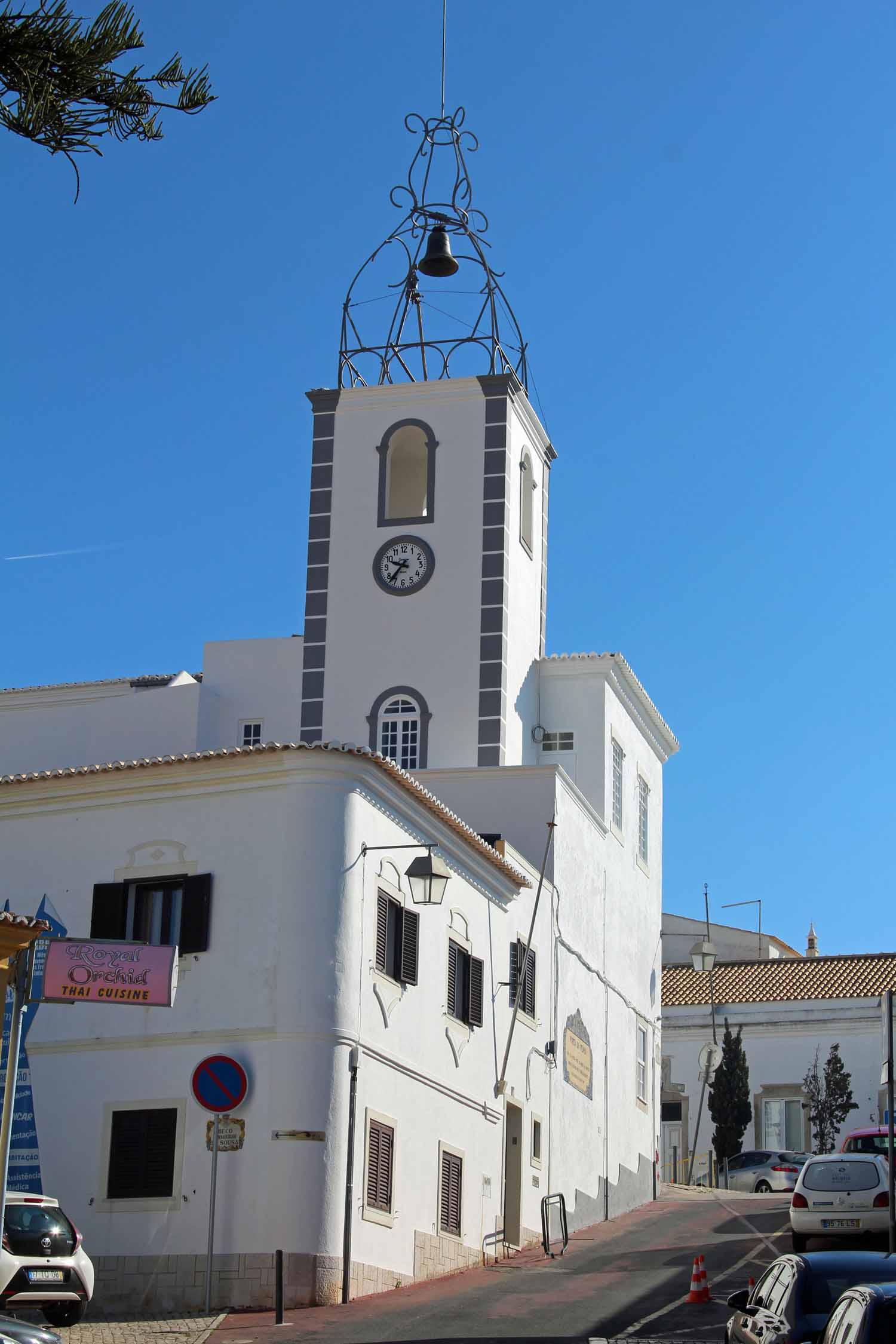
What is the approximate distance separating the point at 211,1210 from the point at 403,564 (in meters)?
19.5

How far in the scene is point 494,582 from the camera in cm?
3828

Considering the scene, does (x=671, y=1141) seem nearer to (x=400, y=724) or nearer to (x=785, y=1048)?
(x=785, y=1048)

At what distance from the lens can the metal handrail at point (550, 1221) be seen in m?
29.0

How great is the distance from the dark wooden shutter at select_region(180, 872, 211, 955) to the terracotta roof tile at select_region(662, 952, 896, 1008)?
109 ft

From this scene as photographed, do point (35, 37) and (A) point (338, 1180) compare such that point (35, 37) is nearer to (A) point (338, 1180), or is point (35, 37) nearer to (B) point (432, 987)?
(A) point (338, 1180)

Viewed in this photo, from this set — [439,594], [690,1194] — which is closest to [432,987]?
[439,594]

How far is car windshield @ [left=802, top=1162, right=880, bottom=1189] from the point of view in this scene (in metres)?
26.3

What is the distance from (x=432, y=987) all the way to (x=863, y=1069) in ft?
94.9

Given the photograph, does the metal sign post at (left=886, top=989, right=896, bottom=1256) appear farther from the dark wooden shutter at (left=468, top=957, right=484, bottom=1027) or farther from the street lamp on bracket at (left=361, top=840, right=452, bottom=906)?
the dark wooden shutter at (left=468, top=957, right=484, bottom=1027)

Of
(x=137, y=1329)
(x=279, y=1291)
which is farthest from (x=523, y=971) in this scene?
(x=137, y=1329)

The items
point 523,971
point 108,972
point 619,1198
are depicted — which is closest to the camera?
point 108,972

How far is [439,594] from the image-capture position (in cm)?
3862

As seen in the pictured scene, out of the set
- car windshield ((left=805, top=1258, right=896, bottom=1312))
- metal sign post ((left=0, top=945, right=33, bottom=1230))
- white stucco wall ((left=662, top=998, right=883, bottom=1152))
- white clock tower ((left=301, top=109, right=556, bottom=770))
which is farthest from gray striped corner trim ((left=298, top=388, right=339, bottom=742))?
car windshield ((left=805, top=1258, right=896, bottom=1312))

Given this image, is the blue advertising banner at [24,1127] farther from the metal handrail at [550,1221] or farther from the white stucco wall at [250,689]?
the white stucco wall at [250,689]
